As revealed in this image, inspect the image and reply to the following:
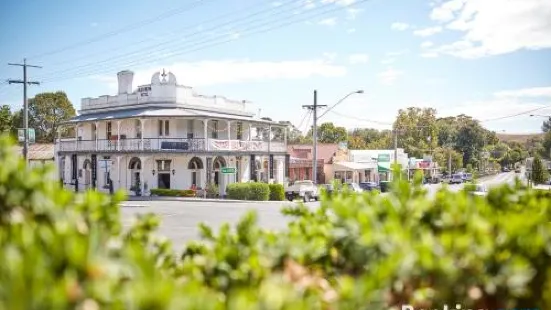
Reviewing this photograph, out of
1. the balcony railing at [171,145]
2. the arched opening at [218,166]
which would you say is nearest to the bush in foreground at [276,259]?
the balcony railing at [171,145]

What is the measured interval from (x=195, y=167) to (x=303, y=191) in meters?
9.58

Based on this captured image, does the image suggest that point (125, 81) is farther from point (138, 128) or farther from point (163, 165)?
point (163, 165)

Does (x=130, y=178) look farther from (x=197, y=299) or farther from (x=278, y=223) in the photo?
(x=197, y=299)

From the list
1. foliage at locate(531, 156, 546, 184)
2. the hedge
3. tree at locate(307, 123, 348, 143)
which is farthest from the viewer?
tree at locate(307, 123, 348, 143)

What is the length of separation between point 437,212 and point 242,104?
1728 inches

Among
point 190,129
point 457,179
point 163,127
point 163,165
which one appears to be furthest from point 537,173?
point 163,127

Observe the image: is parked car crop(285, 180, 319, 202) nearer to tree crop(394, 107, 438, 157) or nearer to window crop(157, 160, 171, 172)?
window crop(157, 160, 171, 172)

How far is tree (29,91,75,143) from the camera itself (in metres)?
77.6

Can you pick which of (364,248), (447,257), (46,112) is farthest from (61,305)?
(46,112)

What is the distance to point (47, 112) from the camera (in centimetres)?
7862

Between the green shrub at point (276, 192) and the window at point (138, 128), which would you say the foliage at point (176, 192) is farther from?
the window at point (138, 128)

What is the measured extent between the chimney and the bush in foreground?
43.4 meters

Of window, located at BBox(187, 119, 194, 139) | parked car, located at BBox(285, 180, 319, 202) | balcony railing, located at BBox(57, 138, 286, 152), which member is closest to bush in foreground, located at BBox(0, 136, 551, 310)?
parked car, located at BBox(285, 180, 319, 202)

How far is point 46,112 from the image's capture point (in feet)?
258
